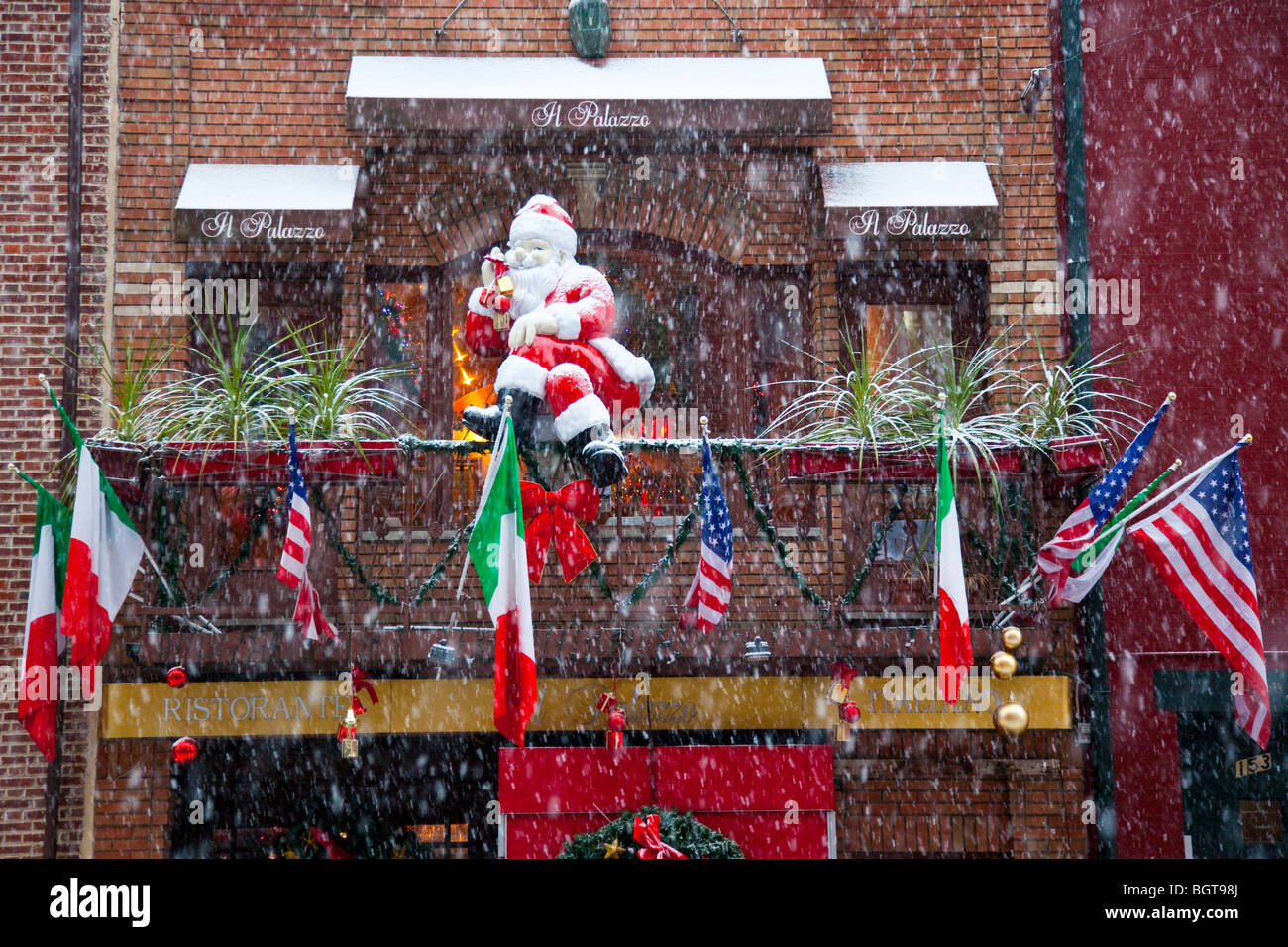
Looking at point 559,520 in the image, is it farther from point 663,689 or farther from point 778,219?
point 778,219

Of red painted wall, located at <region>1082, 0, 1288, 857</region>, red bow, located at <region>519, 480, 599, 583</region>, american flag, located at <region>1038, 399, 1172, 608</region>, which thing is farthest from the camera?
red painted wall, located at <region>1082, 0, 1288, 857</region>

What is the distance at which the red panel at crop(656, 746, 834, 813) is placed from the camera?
8.70 meters

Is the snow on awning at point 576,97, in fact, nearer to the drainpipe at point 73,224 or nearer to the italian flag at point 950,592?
the drainpipe at point 73,224

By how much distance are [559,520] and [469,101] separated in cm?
340

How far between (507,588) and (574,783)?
73.7 inches

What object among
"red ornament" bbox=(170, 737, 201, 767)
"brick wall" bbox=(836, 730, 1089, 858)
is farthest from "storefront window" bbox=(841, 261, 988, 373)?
"red ornament" bbox=(170, 737, 201, 767)

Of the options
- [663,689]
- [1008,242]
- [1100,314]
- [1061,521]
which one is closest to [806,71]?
[1008,242]

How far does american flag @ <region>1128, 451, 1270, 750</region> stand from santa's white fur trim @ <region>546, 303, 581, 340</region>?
3651 millimetres

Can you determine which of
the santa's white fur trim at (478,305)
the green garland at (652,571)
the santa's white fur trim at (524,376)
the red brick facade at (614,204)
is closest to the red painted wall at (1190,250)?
the red brick facade at (614,204)

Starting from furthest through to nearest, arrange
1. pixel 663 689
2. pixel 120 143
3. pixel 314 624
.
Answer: pixel 120 143, pixel 663 689, pixel 314 624

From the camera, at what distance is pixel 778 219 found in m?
10.3

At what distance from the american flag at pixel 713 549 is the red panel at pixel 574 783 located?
50.4 inches

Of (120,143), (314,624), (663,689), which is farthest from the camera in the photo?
(120,143)

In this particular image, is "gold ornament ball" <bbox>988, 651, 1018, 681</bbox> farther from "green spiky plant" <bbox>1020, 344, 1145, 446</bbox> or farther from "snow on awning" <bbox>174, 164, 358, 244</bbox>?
"snow on awning" <bbox>174, 164, 358, 244</bbox>
